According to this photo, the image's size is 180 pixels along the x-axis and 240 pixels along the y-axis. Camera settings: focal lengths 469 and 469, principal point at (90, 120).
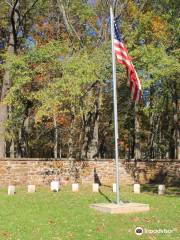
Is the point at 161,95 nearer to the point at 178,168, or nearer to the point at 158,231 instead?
the point at 178,168

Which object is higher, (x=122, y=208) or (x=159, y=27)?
(x=159, y=27)

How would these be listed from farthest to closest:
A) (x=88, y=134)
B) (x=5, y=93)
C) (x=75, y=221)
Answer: (x=88, y=134) → (x=5, y=93) → (x=75, y=221)

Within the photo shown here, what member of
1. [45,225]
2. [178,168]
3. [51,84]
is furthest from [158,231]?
[178,168]

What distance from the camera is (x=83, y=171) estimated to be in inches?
1121

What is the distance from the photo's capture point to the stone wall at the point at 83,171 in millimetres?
26203

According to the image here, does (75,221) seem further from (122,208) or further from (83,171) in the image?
(83,171)

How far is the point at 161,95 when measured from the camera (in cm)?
3716

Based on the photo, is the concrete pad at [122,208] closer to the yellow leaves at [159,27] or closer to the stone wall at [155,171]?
the yellow leaves at [159,27]

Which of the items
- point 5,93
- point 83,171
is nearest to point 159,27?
point 83,171

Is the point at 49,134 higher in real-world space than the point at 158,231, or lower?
higher

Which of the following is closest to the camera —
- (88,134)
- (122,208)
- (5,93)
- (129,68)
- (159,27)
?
(122,208)

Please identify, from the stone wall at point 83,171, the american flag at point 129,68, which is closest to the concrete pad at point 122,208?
the american flag at point 129,68

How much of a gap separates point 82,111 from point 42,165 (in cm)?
390

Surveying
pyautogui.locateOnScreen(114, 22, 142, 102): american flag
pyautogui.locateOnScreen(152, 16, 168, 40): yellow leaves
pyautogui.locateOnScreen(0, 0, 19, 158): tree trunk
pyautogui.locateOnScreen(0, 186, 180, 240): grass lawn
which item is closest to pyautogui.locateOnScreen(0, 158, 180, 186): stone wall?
pyautogui.locateOnScreen(0, 0, 19, 158): tree trunk
